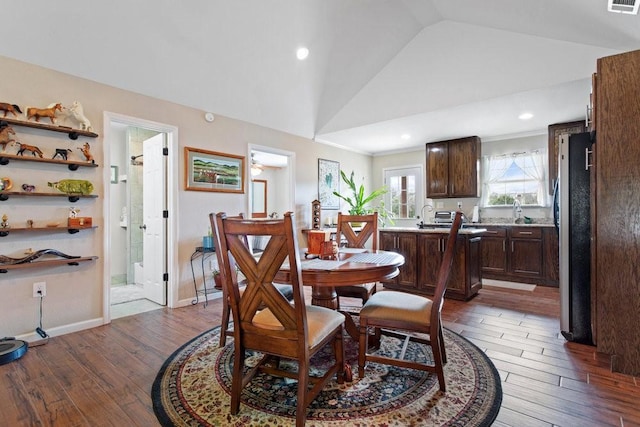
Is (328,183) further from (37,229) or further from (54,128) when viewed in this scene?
→ (37,229)

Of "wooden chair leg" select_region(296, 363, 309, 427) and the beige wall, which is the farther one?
the beige wall

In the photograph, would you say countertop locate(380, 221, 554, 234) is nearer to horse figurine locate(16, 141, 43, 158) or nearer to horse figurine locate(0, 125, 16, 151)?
horse figurine locate(16, 141, 43, 158)

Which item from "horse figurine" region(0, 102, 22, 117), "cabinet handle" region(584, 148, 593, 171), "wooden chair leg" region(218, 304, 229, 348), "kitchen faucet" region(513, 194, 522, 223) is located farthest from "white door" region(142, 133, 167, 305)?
"kitchen faucet" region(513, 194, 522, 223)

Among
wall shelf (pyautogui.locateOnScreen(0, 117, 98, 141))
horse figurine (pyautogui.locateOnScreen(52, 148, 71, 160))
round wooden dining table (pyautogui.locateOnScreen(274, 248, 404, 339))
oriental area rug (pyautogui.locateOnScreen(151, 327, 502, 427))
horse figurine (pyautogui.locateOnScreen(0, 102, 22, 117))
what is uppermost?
horse figurine (pyautogui.locateOnScreen(0, 102, 22, 117))

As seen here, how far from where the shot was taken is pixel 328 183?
5840 mm

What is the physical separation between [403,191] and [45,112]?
229 inches

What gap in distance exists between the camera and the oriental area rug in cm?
157

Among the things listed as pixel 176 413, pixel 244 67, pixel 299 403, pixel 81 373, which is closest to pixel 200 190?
pixel 244 67

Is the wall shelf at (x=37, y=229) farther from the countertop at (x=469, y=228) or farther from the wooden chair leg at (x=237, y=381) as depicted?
the countertop at (x=469, y=228)

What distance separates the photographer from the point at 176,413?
5.33 ft

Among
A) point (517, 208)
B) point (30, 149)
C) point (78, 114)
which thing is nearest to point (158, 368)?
point (30, 149)

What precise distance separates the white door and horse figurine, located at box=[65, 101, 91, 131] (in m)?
0.87

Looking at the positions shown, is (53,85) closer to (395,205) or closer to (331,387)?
(331,387)

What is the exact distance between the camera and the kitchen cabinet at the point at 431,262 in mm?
3660
